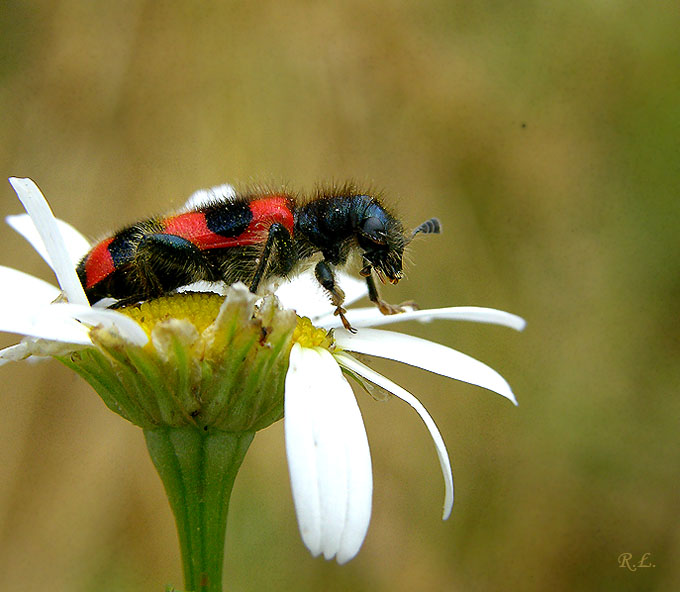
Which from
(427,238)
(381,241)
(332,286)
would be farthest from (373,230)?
(427,238)

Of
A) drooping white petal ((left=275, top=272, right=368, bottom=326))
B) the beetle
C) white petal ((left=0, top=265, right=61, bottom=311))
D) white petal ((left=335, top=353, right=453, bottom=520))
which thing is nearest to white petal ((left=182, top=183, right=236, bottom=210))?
the beetle

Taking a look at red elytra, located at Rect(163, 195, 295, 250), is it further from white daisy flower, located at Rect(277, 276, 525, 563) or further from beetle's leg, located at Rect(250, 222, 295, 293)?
white daisy flower, located at Rect(277, 276, 525, 563)

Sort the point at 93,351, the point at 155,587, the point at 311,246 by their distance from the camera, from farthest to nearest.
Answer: the point at 155,587, the point at 311,246, the point at 93,351

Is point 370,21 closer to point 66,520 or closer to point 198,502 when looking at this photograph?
point 66,520

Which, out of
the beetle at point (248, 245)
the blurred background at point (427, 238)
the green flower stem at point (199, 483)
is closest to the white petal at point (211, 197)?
the beetle at point (248, 245)

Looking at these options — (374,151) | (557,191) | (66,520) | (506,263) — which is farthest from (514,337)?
(66,520)

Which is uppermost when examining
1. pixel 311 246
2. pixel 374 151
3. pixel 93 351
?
pixel 374 151

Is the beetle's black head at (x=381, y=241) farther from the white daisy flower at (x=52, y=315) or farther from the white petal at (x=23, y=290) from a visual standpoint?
the white petal at (x=23, y=290)

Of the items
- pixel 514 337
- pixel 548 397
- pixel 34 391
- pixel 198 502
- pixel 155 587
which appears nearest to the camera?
pixel 198 502

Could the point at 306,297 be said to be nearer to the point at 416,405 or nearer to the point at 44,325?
the point at 416,405
